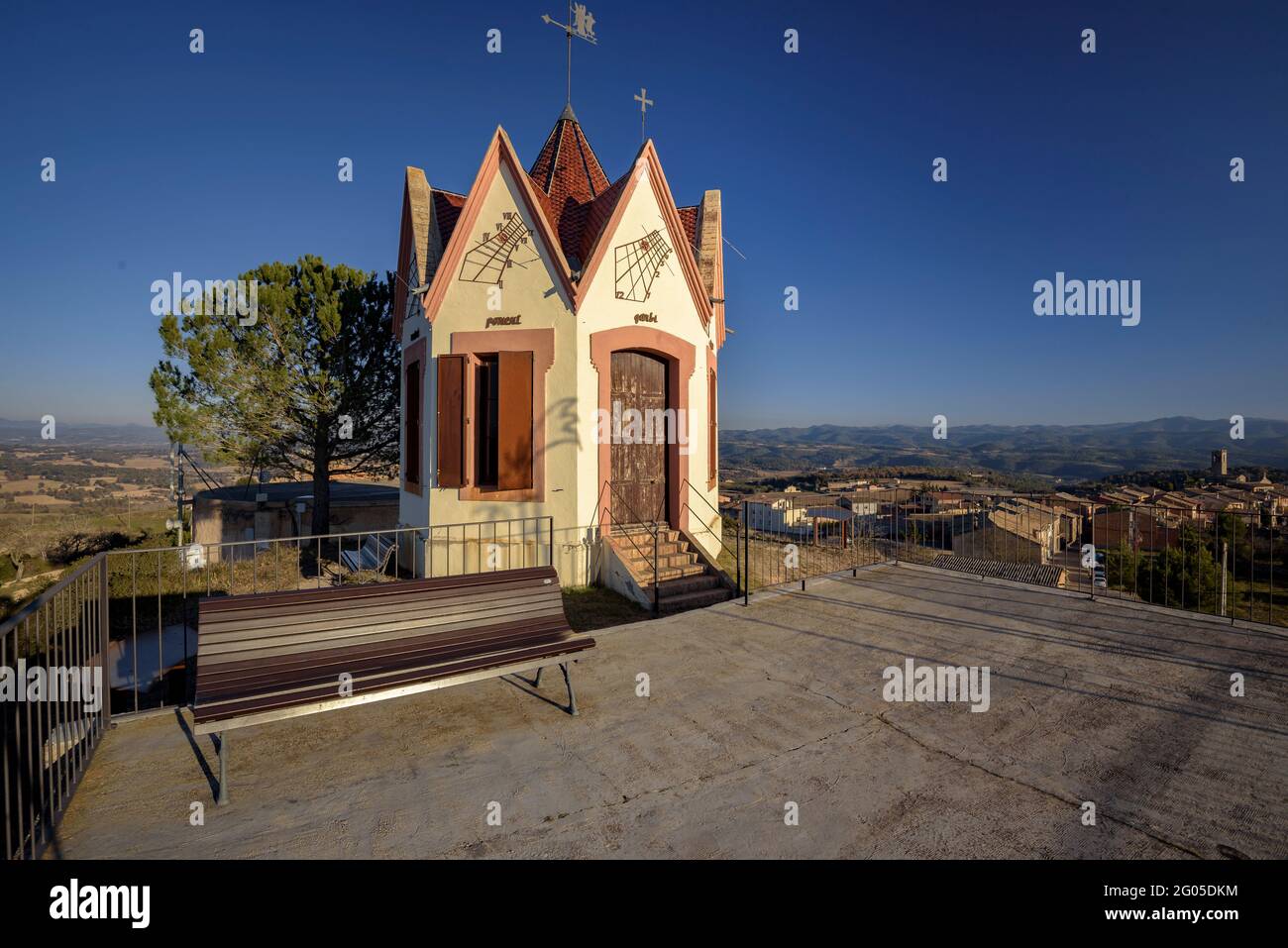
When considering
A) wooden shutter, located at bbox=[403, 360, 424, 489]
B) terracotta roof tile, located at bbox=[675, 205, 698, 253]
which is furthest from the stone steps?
terracotta roof tile, located at bbox=[675, 205, 698, 253]

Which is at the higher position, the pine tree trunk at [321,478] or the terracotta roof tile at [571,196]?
the terracotta roof tile at [571,196]

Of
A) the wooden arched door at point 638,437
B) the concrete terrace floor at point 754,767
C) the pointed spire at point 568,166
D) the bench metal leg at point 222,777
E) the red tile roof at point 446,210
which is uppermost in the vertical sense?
the pointed spire at point 568,166

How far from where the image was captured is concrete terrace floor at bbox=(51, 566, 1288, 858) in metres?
3.09

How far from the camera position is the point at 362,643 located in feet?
14.1

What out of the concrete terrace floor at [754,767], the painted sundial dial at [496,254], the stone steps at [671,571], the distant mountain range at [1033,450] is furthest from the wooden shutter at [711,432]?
the distant mountain range at [1033,450]

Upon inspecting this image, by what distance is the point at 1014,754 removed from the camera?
4.01 meters

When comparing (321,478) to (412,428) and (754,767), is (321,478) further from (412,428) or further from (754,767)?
(754,767)

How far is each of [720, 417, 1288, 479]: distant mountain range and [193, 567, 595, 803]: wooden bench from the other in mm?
32020

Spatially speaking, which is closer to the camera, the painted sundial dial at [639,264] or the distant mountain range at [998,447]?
the painted sundial dial at [639,264]

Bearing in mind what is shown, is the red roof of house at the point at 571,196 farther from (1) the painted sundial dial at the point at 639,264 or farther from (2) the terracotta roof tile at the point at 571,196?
(1) the painted sundial dial at the point at 639,264

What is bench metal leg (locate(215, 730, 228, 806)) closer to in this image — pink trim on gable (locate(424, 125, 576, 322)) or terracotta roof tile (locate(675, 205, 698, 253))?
pink trim on gable (locate(424, 125, 576, 322))

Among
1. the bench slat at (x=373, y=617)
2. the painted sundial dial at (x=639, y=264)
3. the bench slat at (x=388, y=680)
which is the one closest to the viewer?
the bench slat at (x=388, y=680)

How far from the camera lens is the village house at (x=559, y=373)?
1036 cm

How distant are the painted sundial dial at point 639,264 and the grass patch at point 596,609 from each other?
541 centimetres
